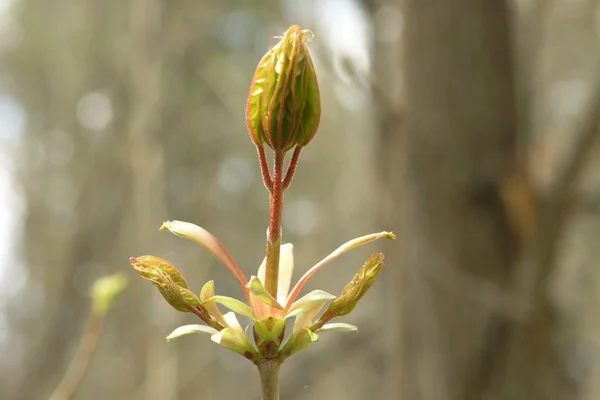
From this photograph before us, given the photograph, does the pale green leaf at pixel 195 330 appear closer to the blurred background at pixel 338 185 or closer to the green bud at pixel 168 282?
the green bud at pixel 168 282

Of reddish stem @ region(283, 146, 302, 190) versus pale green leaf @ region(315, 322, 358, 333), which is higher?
reddish stem @ region(283, 146, 302, 190)

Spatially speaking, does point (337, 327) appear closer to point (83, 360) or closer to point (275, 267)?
point (275, 267)

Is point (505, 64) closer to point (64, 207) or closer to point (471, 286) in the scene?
point (471, 286)

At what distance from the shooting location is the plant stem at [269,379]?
21cm

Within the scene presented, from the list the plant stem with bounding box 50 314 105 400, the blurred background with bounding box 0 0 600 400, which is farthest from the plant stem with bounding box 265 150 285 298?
the blurred background with bounding box 0 0 600 400

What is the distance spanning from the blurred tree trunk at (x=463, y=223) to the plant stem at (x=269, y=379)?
0.94 metres

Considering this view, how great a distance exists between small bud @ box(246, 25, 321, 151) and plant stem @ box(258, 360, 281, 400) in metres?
0.09

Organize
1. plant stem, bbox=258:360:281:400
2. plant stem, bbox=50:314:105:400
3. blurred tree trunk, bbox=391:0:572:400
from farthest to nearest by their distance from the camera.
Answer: blurred tree trunk, bbox=391:0:572:400 < plant stem, bbox=50:314:105:400 < plant stem, bbox=258:360:281:400

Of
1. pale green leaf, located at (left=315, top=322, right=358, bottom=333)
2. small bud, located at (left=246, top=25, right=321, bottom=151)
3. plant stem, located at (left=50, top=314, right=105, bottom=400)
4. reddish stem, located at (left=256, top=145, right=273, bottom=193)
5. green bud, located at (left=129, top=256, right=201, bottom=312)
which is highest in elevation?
small bud, located at (left=246, top=25, right=321, bottom=151)

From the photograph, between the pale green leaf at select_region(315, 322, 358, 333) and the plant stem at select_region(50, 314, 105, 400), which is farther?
the plant stem at select_region(50, 314, 105, 400)

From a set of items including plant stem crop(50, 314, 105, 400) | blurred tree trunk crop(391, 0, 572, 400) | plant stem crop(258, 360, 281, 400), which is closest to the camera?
plant stem crop(258, 360, 281, 400)

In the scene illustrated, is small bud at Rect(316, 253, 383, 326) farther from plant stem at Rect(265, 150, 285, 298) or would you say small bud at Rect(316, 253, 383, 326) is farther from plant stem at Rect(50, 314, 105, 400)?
plant stem at Rect(50, 314, 105, 400)

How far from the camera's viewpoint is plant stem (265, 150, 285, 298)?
0.84 ft

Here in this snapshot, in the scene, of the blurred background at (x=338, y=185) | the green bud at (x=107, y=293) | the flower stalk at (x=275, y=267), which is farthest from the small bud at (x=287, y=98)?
the blurred background at (x=338, y=185)
